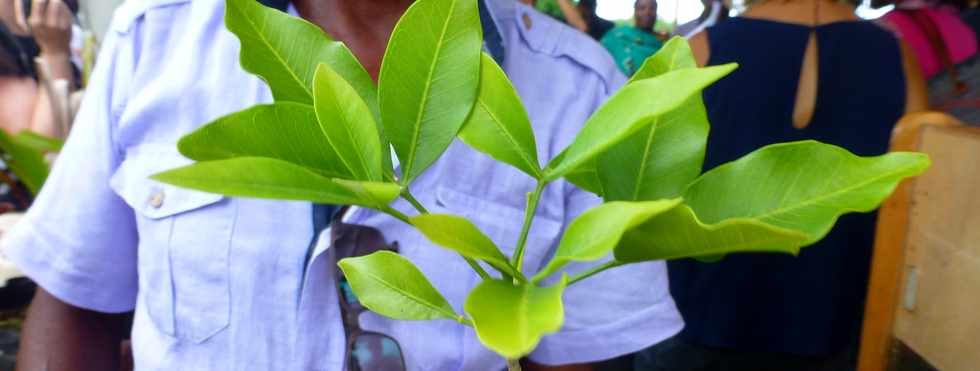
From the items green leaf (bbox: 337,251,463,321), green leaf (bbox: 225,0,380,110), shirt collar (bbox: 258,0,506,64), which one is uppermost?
green leaf (bbox: 225,0,380,110)

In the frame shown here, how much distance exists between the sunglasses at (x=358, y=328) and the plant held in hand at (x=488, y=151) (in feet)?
1.18

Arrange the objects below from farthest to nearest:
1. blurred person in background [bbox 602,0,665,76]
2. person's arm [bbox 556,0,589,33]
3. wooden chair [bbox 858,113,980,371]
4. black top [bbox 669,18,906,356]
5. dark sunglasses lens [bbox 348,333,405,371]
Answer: person's arm [bbox 556,0,589,33], blurred person in background [bbox 602,0,665,76], black top [bbox 669,18,906,356], dark sunglasses lens [bbox 348,333,405,371], wooden chair [bbox 858,113,980,371]

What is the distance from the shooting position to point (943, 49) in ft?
3.83

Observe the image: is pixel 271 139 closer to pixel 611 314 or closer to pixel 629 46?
pixel 611 314

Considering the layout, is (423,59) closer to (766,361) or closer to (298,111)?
(298,111)

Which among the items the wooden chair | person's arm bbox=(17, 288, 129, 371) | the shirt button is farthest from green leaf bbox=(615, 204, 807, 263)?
person's arm bbox=(17, 288, 129, 371)

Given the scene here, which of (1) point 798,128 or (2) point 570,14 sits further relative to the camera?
(2) point 570,14

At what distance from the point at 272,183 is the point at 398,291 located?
52mm

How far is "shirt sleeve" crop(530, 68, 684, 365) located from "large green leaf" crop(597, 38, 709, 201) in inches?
16.6

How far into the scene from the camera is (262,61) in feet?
0.80

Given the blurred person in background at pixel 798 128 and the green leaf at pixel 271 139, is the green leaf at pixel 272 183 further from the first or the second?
the blurred person in background at pixel 798 128

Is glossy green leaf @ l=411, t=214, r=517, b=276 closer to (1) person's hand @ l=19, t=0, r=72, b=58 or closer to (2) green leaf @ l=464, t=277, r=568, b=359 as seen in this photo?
(2) green leaf @ l=464, t=277, r=568, b=359

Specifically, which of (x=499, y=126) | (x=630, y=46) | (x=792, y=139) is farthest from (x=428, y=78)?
(x=630, y=46)

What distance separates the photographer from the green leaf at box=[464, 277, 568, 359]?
7.0 inches
